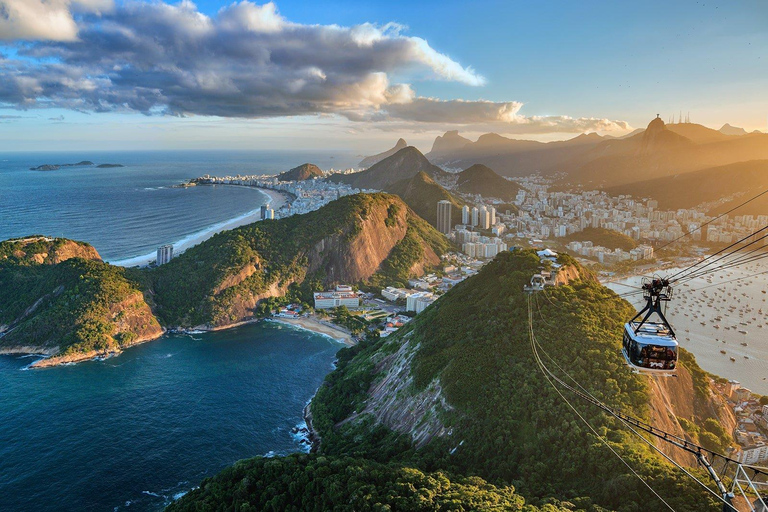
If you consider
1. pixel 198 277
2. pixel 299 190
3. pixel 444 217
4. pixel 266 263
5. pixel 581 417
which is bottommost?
pixel 581 417

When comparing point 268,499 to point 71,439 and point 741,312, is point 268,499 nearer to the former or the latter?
point 71,439

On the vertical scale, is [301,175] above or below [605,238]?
above

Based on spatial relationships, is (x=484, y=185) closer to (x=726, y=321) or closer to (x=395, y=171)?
(x=395, y=171)

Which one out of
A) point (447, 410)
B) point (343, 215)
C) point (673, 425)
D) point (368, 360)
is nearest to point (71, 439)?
point (368, 360)

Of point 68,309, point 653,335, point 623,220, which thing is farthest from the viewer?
point 623,220

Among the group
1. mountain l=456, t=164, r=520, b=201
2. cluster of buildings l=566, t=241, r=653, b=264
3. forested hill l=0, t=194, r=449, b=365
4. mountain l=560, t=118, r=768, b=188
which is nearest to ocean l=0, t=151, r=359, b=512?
forested hill l=0, t=194, r=449, b=365

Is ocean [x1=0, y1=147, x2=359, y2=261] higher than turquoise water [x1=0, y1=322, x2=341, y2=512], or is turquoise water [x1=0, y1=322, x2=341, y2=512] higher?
ocean [x1=0, y1=147, x2=359, y2=261]

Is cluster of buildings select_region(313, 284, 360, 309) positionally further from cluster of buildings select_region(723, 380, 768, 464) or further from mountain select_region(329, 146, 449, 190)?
mountain select_region(329, 146, 449, 190)

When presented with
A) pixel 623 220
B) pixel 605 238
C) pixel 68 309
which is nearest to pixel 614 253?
pixel 605 238
